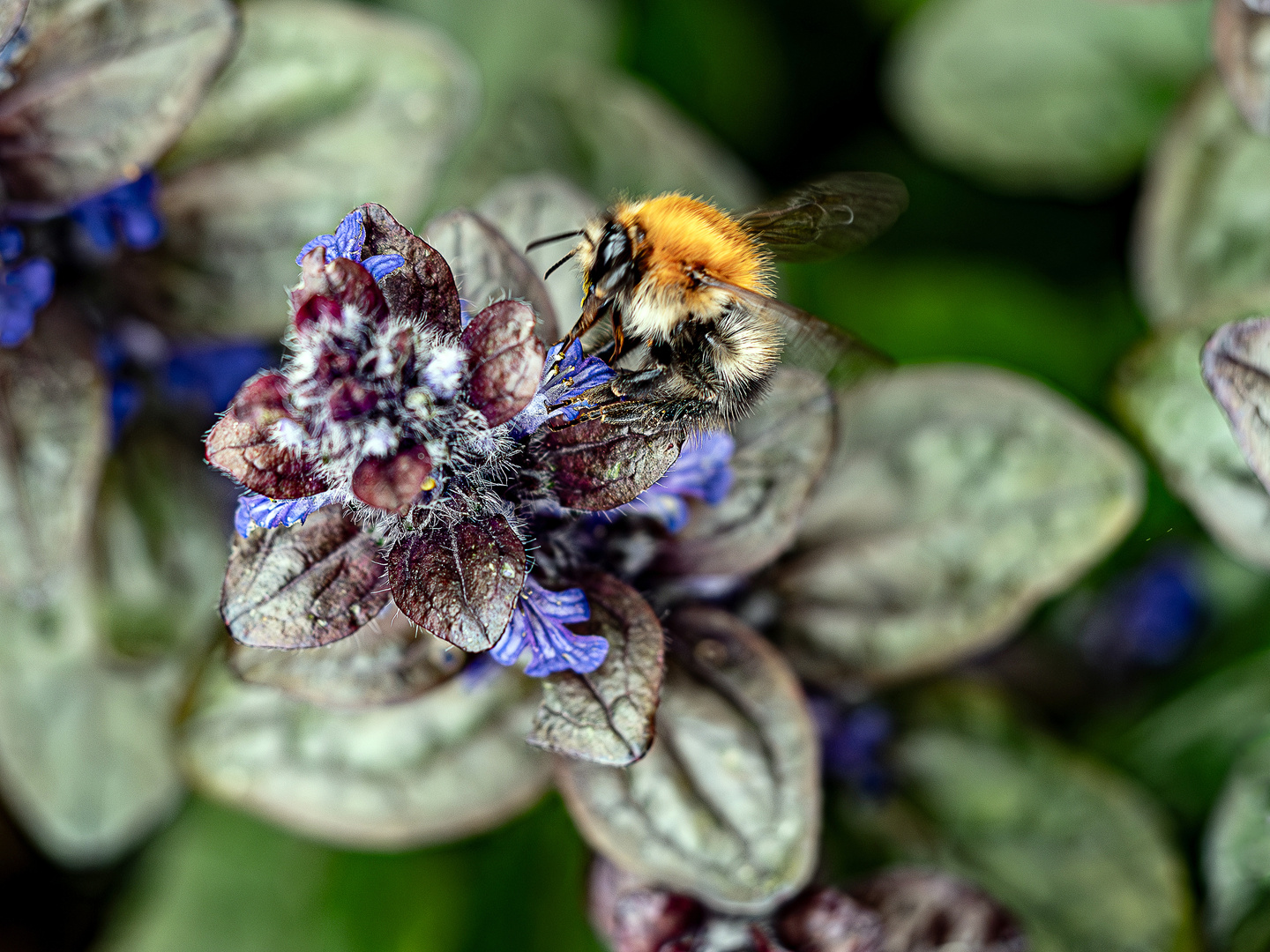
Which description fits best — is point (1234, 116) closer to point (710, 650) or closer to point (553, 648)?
point (710, 650)

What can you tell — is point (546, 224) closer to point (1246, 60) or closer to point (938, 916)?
point (1246, 60)


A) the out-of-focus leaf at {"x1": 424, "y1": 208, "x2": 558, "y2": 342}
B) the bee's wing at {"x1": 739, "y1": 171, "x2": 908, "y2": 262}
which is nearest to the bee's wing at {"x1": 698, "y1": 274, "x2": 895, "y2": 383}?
the bee's wing at {"x1": 739, "y1": 171, "x2": 908, "y2": 262}

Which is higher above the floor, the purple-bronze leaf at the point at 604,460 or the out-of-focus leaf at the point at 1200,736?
the purple-bronze leaf at the point at 604,460

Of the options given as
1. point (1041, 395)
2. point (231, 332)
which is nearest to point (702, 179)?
point (1041, 395)

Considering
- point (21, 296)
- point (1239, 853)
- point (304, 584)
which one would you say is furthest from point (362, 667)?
point (1239, 853)

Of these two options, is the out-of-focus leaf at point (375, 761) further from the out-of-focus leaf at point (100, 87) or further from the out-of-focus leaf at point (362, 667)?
the out-of-focus leaf at point (100, 87)

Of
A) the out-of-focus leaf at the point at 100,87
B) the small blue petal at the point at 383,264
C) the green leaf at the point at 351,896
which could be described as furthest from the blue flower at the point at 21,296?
the green leaf at the point at 351,896

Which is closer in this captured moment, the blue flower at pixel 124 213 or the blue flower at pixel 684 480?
the blue flower at pixel 684 480

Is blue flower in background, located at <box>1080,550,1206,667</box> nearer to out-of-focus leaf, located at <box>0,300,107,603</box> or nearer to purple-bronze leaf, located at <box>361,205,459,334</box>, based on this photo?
purple-bronze leaf, located at <box>361,205,459,334</box>
